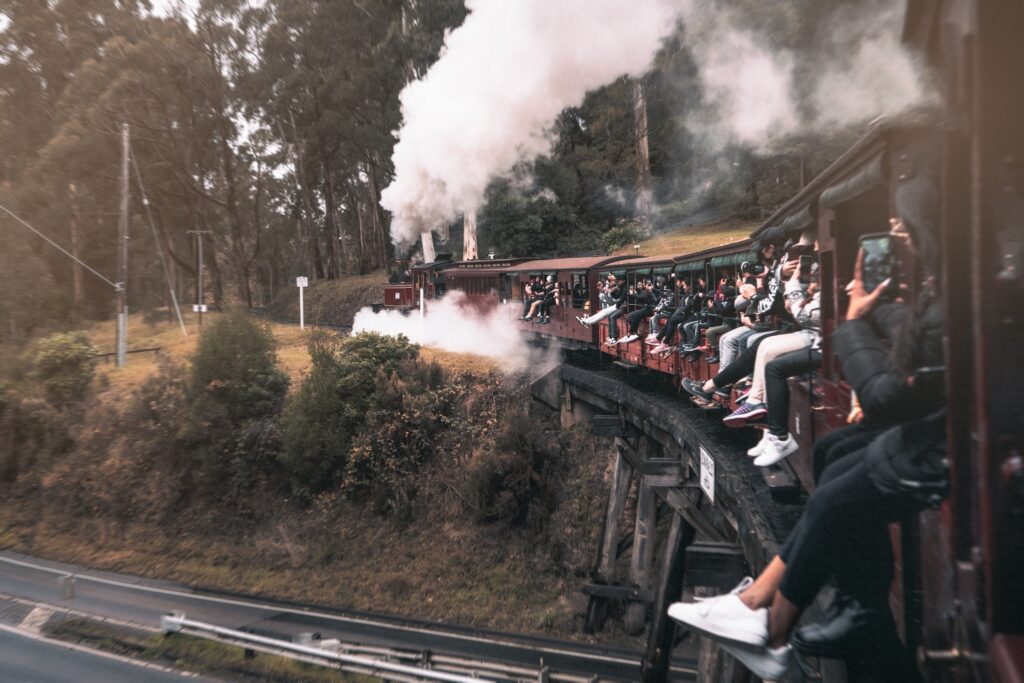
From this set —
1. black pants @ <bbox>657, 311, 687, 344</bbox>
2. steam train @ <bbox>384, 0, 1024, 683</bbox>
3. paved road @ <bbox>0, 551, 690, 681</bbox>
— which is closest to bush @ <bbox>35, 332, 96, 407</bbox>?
paved road @ <bbox>0, 551, 690, 681</bbox>

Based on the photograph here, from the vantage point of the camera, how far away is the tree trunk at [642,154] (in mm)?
29266

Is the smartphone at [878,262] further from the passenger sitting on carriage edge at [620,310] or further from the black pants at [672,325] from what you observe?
the passenger sitting on carriage edge at [620,310]

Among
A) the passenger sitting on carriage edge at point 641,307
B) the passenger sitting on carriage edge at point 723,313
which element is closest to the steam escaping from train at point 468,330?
the passenger sitting on carriage edge at point 641,307

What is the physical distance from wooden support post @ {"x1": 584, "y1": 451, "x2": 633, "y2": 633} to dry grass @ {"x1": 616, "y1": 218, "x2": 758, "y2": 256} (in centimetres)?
1357

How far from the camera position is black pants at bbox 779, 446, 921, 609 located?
249 cm

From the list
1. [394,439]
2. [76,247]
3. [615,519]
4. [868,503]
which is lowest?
[615,519]

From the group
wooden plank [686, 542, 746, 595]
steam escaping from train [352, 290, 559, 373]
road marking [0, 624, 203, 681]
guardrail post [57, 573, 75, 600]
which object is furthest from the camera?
steam escaping from train [352, 290, 559, 373]

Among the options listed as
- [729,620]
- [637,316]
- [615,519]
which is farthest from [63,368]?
[729,620]

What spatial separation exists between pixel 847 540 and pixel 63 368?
2550cm

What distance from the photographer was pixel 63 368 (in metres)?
22.3

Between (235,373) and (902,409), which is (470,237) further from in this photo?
(902,409)

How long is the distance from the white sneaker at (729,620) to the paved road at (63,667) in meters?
11.2

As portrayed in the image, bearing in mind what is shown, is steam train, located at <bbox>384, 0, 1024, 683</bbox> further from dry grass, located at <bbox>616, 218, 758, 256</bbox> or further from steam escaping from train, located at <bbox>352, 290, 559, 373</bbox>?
dry grass, located at <bbox>616, 218, 758, 256</bbox>

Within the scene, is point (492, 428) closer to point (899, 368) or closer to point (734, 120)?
point (734, 120)
